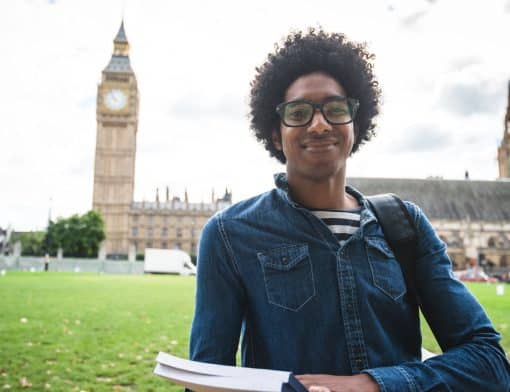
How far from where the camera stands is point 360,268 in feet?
4.84

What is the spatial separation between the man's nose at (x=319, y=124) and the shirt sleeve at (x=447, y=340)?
17.7 inches

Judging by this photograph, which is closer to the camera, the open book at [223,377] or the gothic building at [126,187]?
the open book at [223,377]

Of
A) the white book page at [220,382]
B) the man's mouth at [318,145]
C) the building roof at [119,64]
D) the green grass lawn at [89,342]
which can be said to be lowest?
the green grass lawn at [89,342]

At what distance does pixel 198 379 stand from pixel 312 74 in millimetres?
1193

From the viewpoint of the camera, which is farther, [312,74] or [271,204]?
[312,74]

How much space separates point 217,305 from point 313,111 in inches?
29.4

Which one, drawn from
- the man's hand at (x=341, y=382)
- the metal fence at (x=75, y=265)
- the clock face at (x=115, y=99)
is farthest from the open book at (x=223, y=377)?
the clock face at (x=115, y=99)

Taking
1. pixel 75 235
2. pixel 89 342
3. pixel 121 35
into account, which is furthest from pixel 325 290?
pixel 121 35

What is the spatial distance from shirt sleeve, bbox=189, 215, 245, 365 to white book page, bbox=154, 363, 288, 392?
19cm

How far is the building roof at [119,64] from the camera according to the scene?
74.6 metres

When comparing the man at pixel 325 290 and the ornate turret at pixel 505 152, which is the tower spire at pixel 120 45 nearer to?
the ornate turret at pixel 505 152

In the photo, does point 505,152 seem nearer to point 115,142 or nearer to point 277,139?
point 115,142

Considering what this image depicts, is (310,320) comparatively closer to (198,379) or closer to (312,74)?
(198,379)

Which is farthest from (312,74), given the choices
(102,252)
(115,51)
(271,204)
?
(115,51)
